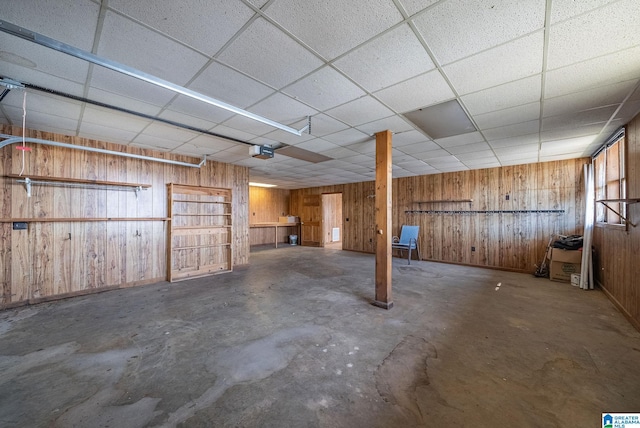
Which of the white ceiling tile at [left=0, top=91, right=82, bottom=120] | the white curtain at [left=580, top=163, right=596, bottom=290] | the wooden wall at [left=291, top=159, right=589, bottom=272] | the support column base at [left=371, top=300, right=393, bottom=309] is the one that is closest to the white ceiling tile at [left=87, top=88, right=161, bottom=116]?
the white ceiling tile at [left=0, top=91, right=82, bottom=120]

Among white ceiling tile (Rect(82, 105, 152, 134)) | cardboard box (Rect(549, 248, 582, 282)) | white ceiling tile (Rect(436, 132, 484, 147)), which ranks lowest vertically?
cardboard box (Rect(549, 248, 582, 282))

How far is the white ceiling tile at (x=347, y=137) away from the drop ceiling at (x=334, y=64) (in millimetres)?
44

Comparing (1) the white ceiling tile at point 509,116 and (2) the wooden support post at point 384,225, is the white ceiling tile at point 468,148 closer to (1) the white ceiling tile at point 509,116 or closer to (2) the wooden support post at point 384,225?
(1) the white ceiling tile at point 509,116

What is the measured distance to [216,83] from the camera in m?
2.22

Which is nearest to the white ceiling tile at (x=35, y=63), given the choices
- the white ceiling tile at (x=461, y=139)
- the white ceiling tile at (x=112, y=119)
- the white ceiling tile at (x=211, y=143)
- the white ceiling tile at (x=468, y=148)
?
the white ceiling tile at (x=112, y=119)

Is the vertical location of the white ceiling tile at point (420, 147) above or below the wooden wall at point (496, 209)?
above

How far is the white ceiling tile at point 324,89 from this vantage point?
83.4 inches

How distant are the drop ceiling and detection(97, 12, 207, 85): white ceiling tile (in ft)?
0.04

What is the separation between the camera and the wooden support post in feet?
10.6

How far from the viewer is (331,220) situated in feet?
33.4

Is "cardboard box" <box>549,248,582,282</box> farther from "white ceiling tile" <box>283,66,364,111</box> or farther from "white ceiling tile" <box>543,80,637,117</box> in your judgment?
"white ceiling tile" <box>283,66,364,111</box>

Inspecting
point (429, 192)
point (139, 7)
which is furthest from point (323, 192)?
point (139, 7)

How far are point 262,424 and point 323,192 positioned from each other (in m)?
8.39

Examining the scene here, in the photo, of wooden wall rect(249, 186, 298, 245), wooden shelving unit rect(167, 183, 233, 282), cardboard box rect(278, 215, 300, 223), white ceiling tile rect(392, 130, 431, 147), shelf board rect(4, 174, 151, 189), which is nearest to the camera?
shelf board rect(4, 174, 151, 189)
